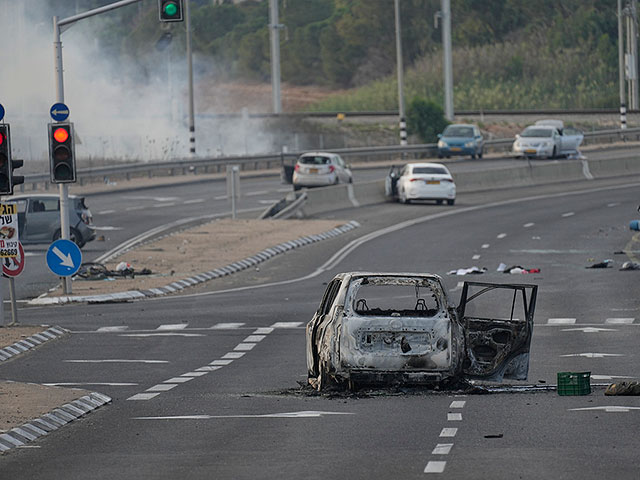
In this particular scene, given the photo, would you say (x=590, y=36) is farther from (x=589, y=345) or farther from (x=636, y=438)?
(x=636, y=438)

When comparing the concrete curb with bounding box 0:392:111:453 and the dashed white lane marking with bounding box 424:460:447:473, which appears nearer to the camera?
the dashed white lane marking with bounding box 424:460:447:473

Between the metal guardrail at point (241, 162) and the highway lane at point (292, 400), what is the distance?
2295cm

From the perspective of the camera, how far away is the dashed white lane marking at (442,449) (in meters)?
12.3

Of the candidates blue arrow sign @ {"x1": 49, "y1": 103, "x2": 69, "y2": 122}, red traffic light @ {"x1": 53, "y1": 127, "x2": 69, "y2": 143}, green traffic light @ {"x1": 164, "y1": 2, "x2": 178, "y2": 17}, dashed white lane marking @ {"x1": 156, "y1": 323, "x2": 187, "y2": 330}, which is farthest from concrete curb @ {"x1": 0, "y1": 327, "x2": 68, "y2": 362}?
green traffic light @ {"x1": 164, "y1": 2, "x2": 178, "y2": 17}

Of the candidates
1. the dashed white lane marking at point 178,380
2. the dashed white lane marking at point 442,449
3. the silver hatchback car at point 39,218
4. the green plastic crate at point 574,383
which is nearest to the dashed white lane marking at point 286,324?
the dashed white lane marking at point 178,380

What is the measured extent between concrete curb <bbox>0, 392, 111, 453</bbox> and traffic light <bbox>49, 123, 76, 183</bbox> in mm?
11759

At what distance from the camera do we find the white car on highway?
6975 cm

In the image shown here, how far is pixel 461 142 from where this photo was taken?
7325 centimetres

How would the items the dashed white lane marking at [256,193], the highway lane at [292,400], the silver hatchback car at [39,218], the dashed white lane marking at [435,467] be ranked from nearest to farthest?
1. the dashed white lane marking at [435,467]
2. the highway lane at [292,400]
3. the silver hatchback car at [39,218]
4. the dashed white lane marking at [256,193]

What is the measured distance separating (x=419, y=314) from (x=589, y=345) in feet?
20.5

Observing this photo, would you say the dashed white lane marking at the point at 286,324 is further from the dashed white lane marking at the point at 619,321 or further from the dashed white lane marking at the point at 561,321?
the dashed white lane marking at the point at 619,321

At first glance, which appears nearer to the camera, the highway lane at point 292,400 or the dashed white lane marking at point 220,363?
the highway lane at point 292,400

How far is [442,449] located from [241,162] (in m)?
57.5

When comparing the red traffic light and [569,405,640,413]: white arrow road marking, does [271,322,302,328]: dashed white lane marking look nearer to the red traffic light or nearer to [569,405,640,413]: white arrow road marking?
the red traffic light
